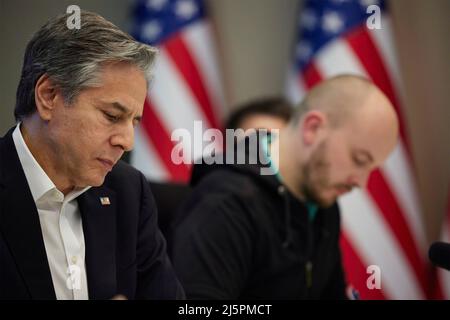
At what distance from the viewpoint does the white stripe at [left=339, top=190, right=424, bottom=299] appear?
2.76 metres

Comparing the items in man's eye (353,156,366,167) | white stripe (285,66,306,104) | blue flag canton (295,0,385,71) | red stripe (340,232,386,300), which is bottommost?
red stripe (340,232,386,300)

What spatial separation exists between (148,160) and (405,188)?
103 centimetres

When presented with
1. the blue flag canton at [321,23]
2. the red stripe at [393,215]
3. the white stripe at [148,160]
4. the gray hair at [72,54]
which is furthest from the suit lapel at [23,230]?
the blue flag canton at [321,23]

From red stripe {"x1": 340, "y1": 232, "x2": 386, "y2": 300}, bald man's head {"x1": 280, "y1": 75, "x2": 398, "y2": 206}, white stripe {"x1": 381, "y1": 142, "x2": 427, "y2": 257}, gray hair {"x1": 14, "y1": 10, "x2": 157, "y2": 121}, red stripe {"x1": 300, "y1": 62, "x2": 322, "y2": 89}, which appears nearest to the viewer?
gray hair {"x1": 14, "y1": 10, "x2": 157, "y2": 121}

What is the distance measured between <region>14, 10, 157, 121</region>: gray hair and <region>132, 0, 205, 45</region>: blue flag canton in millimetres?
1654

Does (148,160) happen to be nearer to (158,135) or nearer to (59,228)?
(158,135)

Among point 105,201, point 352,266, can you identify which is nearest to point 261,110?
point 352,266

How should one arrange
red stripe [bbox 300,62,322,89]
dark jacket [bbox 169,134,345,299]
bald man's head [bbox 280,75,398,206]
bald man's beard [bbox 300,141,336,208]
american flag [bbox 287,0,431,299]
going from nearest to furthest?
1. dark jacket [bbox 169,134,345,299]
2. bald man's head [bbox 280,75,398,206]
3. bald man's beard [bbox 300,141,336,208]
4. american flag [bbox 287,0,431,299]
5. red stripe [bbox 300,62,322,89]

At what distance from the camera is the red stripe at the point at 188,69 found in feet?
10.3

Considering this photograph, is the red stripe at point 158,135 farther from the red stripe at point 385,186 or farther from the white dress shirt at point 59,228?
the white dress shirt at point 59,228

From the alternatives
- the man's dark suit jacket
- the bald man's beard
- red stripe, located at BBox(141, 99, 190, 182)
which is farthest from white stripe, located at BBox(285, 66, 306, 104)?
the man's dark suit jacket

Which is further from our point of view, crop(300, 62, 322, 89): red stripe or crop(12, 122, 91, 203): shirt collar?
crop(300, 62, 322, 89): red stripe

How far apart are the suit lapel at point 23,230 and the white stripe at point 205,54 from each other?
80.6 inches

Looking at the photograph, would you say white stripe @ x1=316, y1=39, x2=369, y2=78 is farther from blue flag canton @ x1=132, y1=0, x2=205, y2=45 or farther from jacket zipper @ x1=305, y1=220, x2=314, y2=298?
jacket zipper @ x1=305, y1=220, x2=314, y2=298
